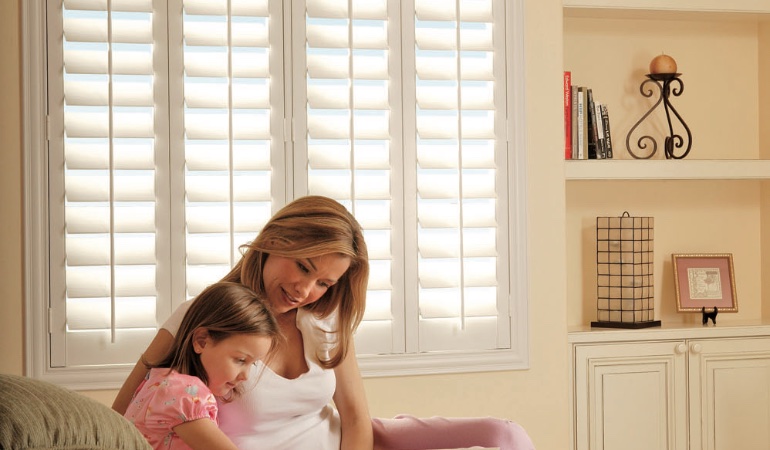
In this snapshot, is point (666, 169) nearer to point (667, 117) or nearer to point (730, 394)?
point (667, 117)

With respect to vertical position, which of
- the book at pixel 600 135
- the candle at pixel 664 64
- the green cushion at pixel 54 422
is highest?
the candle at pixel 664 64

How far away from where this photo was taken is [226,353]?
171 centimetres

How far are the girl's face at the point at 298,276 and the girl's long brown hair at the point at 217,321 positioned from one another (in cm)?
16

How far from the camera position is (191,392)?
1624mm

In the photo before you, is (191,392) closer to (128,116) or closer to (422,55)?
(128,116)

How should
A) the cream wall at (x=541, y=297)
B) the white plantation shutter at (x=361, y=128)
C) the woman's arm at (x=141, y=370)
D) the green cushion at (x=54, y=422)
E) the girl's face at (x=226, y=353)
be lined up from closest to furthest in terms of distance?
the green cushion at (x=54, y=422) < the girl's face at (x=226, y=353) < the woman's arm at (x=141, y=370) < the white plantation shutter at (x=361, y=128) < the cream wall at (x=541, y=297)

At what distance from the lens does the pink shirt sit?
1.61 metres

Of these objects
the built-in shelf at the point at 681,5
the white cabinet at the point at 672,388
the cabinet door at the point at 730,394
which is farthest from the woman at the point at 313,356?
the built-in shelf at the point at 681,5

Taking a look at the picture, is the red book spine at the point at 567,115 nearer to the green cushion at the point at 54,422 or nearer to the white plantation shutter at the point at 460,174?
the white plantation shutter at the point at 460,174

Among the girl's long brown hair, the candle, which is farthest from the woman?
the candle

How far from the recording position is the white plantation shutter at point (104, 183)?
8.60ft

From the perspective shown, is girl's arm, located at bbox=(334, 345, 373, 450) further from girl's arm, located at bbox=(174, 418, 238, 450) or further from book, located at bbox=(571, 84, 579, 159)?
book, located at bbox=(571, 84, 579, 159)

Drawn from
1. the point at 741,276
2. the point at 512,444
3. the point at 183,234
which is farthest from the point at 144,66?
the point at 741,276

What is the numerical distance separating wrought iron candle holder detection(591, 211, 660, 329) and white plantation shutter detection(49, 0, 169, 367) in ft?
5.17
